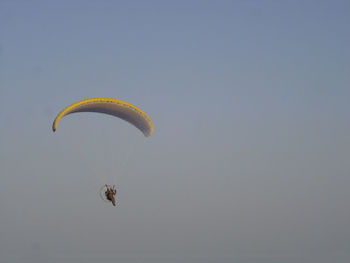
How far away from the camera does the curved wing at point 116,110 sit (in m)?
63.4

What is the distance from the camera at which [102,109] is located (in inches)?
2613

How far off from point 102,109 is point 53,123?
18.6 ft

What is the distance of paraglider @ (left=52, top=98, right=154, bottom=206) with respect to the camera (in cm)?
6338

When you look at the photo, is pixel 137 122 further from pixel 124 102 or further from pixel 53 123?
pixel 53 123

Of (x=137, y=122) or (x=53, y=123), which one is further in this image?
(x=137, y=122)

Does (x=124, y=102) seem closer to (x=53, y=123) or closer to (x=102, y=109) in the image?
(x=102, y=109)

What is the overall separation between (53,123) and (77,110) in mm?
3380

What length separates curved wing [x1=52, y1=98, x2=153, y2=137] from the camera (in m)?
63.4

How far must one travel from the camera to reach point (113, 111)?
66.6m

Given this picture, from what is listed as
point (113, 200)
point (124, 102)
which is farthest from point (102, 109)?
point (113, 200)

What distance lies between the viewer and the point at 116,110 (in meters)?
66.2

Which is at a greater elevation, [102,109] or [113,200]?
[102,109]

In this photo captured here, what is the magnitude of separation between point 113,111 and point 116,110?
0.48 metres

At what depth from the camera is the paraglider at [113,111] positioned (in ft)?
208
